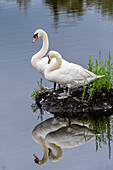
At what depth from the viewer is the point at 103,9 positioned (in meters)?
23.1

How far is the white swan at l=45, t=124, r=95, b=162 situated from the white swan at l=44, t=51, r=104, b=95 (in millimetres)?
1253

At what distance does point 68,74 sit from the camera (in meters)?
10.2

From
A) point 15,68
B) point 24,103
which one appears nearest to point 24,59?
point 15,68

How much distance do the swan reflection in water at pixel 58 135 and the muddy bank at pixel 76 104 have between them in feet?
1.38

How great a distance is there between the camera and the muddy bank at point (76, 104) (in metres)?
10.1

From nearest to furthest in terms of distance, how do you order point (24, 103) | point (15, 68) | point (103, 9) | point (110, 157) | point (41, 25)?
point (110, 157)
point (24, 103)
point (15, 68)
point (41, 25)
point (103, 9)

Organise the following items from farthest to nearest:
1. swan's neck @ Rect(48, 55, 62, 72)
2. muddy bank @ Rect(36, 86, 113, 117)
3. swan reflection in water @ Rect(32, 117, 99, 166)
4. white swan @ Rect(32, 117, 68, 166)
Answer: swan's neck @ Rect(48, 55, 62, 72)
muddy bank @ Rect(36, 86, 113, 117)
white swan @ Rect(32, 117, 68, 166)
swan reflection in water @ Rect(32, 117, 99, 166)

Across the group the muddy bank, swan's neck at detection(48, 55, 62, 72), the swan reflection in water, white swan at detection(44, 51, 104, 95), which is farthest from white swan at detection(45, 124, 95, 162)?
swan's neck at detection(48, 55, 62, 72)

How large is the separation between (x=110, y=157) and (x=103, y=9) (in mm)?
16382

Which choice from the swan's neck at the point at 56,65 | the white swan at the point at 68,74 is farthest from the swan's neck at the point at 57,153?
the swan's neck at the point at 56,65

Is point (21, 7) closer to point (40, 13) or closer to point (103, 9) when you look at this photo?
point (40, 13)

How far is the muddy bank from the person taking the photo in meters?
10.1

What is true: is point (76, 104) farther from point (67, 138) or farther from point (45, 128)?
point (67, 138)

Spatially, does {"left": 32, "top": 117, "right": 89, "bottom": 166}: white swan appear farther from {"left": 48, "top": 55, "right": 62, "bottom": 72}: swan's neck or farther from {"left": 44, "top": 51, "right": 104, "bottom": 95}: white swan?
{"left": 48, "top": 55, "right": 62, "bottom": 72}: swan's neck
